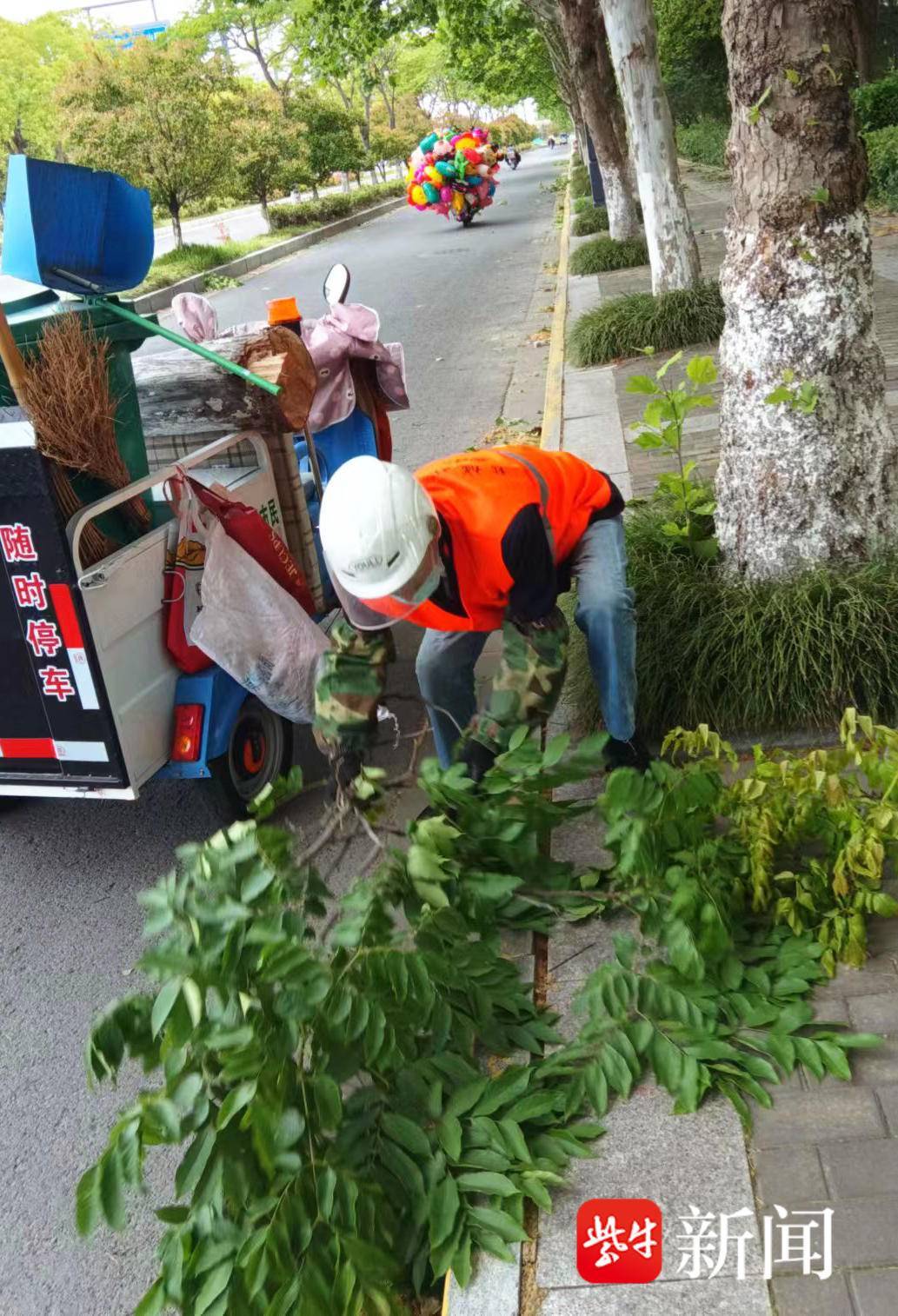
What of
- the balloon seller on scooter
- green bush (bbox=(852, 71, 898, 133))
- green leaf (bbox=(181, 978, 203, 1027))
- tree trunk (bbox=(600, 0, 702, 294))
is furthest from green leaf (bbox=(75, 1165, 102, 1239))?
green bush (bbox=(852, 71, 898, 133))

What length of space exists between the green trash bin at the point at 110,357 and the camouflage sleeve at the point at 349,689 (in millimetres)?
1036

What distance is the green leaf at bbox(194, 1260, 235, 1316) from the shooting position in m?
1.95

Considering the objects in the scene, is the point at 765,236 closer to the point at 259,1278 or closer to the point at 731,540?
the point at 731,540

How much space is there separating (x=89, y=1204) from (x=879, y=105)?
19.6 meters

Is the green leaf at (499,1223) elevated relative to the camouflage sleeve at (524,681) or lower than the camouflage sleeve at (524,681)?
lower

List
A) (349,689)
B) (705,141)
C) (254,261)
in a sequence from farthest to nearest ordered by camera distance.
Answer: (705,141), (254,261), (349,689)

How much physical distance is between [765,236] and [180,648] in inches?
94.8

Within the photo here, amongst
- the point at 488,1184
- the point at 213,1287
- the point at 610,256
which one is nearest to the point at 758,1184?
the point at 488,1184

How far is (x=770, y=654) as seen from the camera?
3857 mm

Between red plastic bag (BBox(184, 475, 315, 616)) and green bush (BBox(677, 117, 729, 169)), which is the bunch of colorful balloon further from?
red plastic bag (BBox(184, 475, 315, 616))

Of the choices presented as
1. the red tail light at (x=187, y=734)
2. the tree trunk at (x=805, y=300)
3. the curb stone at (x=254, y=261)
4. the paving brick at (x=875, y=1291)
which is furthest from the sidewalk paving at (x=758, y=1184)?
the curb stone at (x=254, y=261)

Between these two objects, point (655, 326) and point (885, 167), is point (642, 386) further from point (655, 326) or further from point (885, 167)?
point (885, 167)

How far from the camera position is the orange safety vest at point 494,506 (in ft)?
9.89

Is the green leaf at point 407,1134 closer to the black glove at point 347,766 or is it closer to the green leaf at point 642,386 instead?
the black glove at point 347,766
